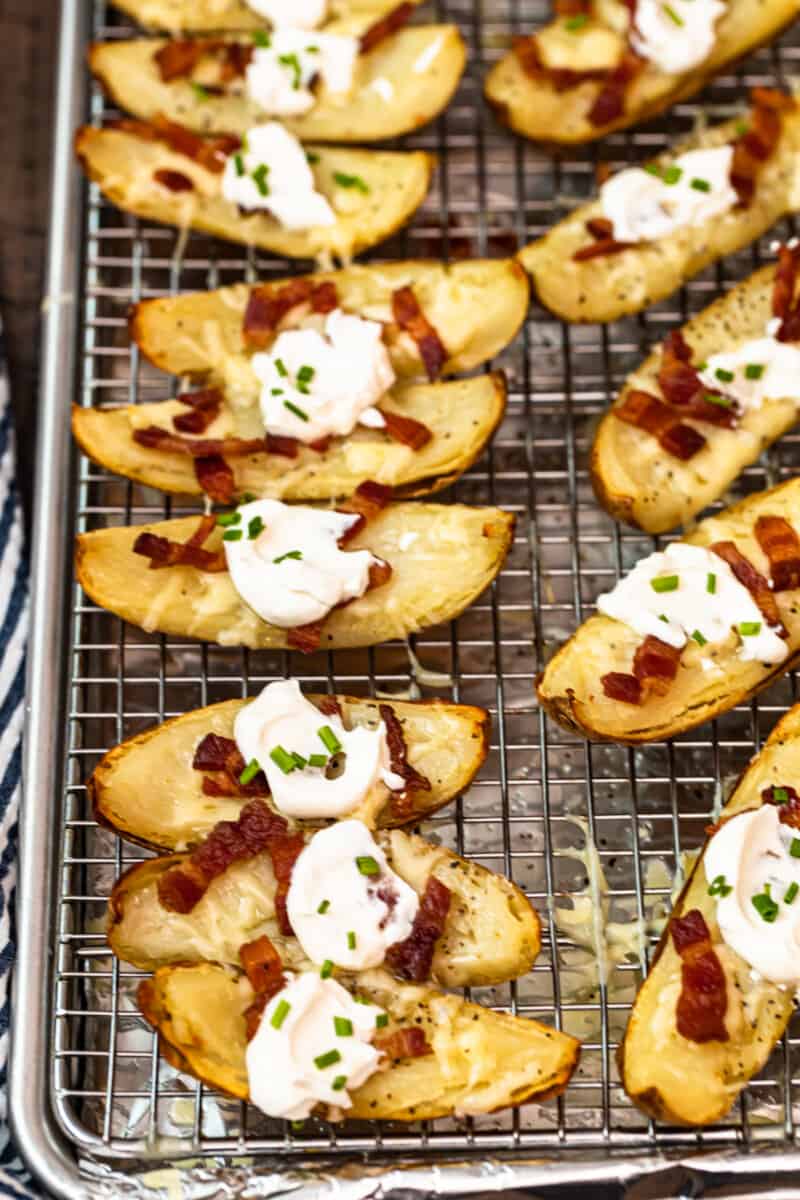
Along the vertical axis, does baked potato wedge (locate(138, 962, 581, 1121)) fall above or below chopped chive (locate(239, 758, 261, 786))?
below

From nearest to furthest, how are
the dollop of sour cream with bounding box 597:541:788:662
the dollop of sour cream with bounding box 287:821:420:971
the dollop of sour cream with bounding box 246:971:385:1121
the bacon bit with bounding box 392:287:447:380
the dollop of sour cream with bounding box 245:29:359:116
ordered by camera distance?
1. the dollop of sour cream with bounding box 246:971:385:1121
2. the dollop of sour cream with bounding box 287:821:420:971
3. the dollop of sour cream with bounding box 597:541:788:662
4. the bacon bit with bounding box 392:287:447:380
5. the dollop of sour cream with bounding box 245:29:359:116

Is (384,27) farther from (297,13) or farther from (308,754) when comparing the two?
(308,754)

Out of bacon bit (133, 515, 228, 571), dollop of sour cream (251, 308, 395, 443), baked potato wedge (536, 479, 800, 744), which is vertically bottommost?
baked potato wedge (536, 479, 800, 744)

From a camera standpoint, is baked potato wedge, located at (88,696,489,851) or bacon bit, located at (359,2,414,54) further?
bacon bit, located at (359,2,414,54)

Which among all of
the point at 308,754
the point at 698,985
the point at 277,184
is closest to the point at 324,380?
the point at 277,184

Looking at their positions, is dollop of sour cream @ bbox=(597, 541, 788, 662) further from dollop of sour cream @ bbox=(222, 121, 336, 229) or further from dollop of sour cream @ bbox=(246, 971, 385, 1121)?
dollop of sour cream @ bbox=(222, 121, 336, 229)

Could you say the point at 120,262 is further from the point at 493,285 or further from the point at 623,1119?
the point at 623,1119

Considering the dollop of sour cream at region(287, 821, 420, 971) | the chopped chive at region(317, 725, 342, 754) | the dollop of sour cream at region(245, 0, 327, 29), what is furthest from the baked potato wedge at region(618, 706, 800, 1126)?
the dollop of sour cream at region(245, 0, 327, 29)
